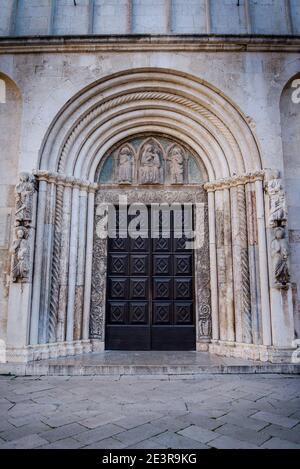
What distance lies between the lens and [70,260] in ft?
19.5

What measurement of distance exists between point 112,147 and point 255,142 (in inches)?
114

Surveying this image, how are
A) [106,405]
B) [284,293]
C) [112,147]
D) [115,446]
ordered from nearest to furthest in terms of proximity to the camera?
[115,446] → [106,405] → [284,293] → [112,147]

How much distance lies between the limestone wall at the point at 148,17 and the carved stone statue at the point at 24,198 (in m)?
3.24

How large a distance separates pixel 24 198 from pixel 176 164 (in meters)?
3.10

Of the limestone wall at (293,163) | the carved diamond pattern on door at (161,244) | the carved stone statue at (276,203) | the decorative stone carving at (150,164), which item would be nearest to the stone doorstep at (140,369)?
the limestone wall at (293,163)

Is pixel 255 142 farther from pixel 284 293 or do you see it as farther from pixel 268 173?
pixel 284 293

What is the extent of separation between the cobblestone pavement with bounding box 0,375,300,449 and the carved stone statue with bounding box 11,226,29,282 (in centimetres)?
158

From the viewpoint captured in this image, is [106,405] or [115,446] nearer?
[115,446]

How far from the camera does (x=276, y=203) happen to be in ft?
17.9

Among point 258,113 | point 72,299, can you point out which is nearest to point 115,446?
point 72,299

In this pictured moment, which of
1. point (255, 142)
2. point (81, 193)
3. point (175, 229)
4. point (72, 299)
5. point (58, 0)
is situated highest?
point (58, 0)

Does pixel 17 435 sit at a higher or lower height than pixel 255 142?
lower

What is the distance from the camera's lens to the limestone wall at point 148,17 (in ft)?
21.4

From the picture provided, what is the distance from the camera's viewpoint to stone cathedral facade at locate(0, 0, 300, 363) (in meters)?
5.51
